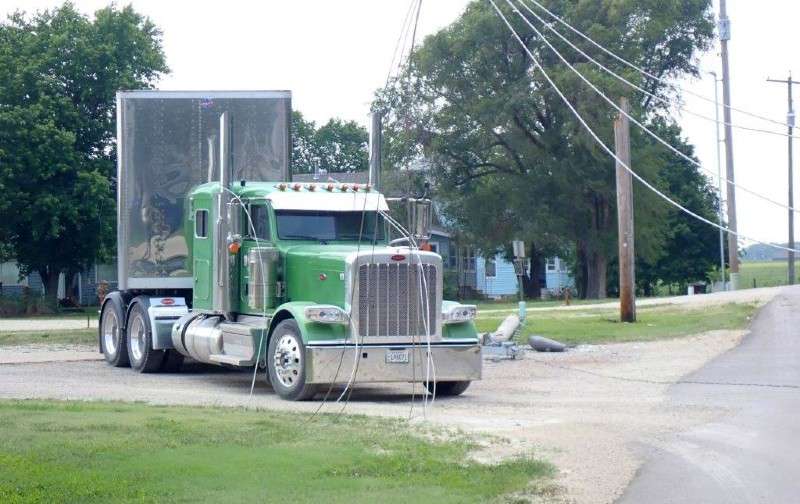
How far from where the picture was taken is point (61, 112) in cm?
5191

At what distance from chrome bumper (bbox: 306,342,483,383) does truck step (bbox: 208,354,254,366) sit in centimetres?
174

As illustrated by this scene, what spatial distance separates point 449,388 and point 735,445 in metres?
5.51

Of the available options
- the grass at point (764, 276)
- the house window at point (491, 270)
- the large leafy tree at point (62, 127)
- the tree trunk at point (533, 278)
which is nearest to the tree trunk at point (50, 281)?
the large leafy tree at point (62, 127)

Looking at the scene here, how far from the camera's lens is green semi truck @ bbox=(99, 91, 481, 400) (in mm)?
15266

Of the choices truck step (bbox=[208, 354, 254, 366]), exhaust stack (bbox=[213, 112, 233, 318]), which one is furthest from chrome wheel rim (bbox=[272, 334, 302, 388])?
exhaust stack (bbox=[213, 112, 233, 318])

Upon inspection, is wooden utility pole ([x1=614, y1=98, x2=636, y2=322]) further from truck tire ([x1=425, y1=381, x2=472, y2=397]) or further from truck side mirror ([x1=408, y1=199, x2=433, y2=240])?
truck side mirror ([x1=408, y1=199, x2=433, y2=240])

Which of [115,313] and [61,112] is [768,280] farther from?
[115,313]

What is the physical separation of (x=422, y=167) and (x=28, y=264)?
18911mm

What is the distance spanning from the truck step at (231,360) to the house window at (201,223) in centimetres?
201

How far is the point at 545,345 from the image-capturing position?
75.5 feet

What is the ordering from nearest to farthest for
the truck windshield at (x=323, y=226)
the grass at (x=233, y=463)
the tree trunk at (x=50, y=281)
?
the grass at (x=233, y=463), the truck windshield at (x=323, y=226), the tree trunk at (x=50, y=281)

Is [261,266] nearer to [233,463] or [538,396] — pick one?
[538,396]

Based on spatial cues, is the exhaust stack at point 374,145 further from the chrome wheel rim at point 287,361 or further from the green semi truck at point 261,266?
the chrome wheel rim at point 287,361

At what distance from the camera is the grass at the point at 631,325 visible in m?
25.5
